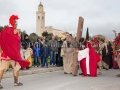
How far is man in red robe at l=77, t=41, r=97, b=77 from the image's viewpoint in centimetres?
1109

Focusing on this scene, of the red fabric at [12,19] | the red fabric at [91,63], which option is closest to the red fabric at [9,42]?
the red fabric at [12,19]

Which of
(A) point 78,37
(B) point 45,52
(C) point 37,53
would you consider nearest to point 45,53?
(B) point 45,52

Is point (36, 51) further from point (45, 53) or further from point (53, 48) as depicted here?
point (53, 48)

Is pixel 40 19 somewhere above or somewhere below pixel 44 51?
above

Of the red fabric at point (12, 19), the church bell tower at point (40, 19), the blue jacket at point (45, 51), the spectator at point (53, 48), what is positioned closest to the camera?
the red fabric at point (12, 19)

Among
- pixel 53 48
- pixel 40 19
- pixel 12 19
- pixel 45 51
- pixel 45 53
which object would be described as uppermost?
pixel 40 19

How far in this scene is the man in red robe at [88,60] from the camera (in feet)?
36.4

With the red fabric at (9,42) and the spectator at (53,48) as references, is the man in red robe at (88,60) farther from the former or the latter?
the red fabric at (9,42)

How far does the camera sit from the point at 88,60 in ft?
36.7

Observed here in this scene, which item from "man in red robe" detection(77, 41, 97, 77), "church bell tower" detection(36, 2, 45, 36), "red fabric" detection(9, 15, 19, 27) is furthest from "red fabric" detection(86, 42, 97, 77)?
"church bell tower" detection(36, 2, 45, 36)

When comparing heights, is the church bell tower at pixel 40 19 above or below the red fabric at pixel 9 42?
above

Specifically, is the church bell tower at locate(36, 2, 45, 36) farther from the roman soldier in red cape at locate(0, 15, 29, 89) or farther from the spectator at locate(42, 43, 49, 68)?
the roman soldier in red cape at locate(0, 15, 29, 89)

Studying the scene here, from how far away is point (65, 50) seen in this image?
12.4m

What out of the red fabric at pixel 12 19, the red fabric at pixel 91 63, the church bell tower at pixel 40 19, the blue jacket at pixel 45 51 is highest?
the church bell tower at pixel 40 19
